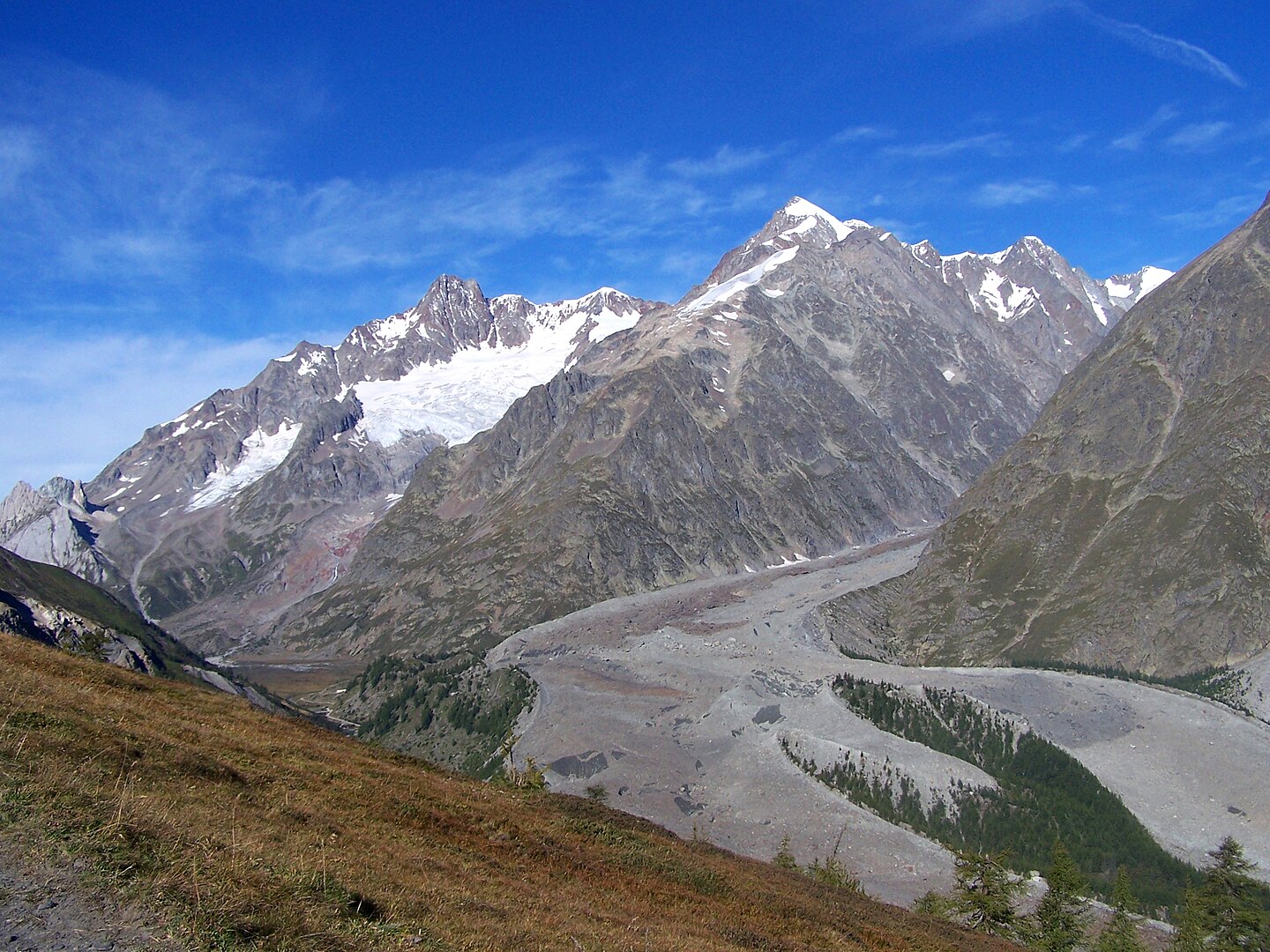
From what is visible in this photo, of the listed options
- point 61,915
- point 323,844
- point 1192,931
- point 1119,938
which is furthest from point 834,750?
point 61,915

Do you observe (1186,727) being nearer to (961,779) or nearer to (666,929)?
(961,779)

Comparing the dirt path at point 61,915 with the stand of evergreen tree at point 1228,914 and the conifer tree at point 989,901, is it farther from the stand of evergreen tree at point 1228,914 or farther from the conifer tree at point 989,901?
the stand of evergreen tree at point 1228,914

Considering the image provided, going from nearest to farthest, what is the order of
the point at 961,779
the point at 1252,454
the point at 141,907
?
the point at 141,907 < the point at 961,779 < the point at 1252,454

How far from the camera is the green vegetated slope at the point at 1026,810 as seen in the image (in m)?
98.1

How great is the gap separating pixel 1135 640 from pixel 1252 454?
174 ft

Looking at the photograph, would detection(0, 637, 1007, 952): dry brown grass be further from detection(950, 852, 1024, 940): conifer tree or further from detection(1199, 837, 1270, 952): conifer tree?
detection(1199, 837, 1270, 952): conifer tree

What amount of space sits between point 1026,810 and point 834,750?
2445cm

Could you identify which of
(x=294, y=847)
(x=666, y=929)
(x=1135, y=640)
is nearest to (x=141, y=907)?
(x=294, y=847)

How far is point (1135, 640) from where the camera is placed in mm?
166875

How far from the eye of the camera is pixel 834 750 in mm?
117500

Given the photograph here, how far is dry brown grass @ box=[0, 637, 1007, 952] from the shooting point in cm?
1598

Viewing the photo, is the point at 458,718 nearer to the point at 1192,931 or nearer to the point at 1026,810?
the point at 1026,810

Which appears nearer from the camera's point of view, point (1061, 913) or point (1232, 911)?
point (1061, 913)

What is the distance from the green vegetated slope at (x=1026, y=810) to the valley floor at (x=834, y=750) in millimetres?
3612
